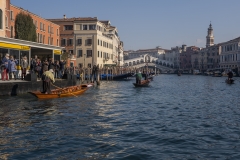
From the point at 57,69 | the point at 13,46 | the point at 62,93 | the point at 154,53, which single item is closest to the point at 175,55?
the point at 154,53

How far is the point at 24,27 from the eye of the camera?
44.9 metres

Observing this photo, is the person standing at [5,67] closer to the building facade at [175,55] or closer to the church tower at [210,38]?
the church tower at [210,38]

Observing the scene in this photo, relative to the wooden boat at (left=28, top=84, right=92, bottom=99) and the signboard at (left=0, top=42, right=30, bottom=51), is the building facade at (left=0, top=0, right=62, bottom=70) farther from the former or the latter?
the wooden boat at (left=28, top=84, right=92, bottom=99)

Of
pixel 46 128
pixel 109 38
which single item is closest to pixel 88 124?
pixel 46 128

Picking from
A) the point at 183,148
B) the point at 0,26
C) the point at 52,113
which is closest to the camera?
the point at 183,148

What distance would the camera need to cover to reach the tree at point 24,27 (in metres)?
44.4

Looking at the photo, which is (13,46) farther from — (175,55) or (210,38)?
(175,55)

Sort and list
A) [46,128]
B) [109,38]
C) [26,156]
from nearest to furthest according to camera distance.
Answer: [26,156], [46,128], [109,38]

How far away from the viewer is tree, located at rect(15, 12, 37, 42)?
1748 inches

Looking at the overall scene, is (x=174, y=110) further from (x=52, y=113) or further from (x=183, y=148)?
(x=183, y=148)

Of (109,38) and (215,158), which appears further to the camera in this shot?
(109,38)

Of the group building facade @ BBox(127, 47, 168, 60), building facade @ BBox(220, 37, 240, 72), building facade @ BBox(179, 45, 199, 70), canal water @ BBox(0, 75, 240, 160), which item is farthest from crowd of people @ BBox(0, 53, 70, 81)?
building facade @ BBox(127, 47, 168, 60)

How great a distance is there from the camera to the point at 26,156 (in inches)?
300

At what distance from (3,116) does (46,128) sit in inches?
117
